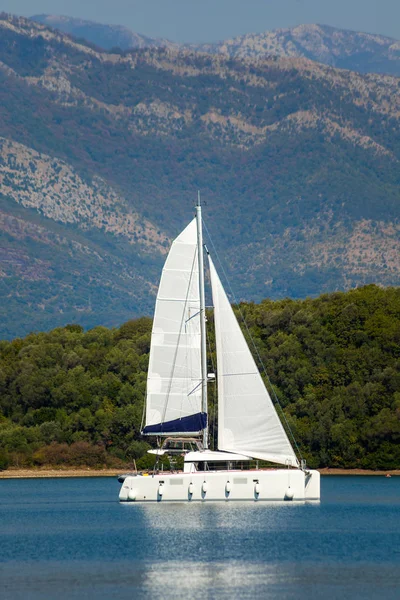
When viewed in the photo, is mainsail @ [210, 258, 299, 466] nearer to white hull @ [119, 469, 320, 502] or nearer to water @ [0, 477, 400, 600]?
white hull @ [119, 469, 320, 502]

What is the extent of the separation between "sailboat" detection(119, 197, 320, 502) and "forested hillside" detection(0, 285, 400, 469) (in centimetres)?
3051

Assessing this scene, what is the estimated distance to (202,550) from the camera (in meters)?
43.3

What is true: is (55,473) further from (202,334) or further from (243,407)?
(243,407)

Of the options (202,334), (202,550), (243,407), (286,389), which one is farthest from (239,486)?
(286,389)

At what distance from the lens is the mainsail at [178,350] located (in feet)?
183

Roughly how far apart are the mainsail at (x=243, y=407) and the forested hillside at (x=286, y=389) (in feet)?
105

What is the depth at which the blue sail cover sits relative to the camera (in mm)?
55531

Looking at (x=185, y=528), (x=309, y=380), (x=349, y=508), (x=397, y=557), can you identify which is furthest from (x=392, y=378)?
(x=397, y=557)

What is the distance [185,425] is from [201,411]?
2.74ft

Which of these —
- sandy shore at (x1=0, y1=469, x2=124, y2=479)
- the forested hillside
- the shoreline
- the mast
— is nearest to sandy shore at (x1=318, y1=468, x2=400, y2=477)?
the forested hillside

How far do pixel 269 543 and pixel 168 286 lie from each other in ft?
49.5

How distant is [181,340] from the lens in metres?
56.1

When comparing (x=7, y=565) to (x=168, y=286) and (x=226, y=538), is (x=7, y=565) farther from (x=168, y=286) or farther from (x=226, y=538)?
(x=168, y=286)

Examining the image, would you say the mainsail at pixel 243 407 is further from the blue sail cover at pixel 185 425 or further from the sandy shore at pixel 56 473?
the sandy shore at pixel 56 473
